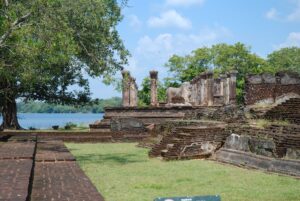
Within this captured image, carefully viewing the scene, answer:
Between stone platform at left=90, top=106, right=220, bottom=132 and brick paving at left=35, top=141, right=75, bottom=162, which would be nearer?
brick paving at left=35, top=141, right=75, bottom=162

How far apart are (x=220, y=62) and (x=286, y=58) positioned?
11.9m

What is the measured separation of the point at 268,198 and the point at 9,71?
9.49 metres

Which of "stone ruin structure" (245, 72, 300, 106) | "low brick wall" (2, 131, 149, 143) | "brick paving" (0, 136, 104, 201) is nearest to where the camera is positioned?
"brick paving" (0, 136, 104, 201)

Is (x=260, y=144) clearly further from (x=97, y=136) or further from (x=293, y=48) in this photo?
(x=293, y=48)

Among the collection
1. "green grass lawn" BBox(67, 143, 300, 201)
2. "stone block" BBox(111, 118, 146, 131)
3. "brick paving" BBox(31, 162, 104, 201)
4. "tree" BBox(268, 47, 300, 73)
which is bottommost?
"green grass lawn" BBox(67, 143, 300, 201)

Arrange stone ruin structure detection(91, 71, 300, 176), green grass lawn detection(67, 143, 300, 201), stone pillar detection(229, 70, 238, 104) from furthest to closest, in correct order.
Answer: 1. stone pillar detection(229, 70, 238, 104)
2. stone ruin structure detection(91, 71, 300, 176)
3. green grass lawn detection(67, 143, 300, 201)

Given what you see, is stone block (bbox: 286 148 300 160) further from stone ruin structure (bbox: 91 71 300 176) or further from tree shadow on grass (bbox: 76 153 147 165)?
tree shadow on grass (bbox: 76 153 147 165)

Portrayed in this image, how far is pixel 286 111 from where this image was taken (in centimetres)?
1289

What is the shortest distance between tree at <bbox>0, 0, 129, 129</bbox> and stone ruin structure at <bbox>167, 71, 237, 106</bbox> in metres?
→ 5.44

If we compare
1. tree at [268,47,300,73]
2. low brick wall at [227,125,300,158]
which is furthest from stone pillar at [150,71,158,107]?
tree at [268,47,300,73]

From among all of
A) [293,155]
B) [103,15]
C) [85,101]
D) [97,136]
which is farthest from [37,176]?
[85,101]

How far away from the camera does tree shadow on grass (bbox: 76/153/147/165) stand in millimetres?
12539

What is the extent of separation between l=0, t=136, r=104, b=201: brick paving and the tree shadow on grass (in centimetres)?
181

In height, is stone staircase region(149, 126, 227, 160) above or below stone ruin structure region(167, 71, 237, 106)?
below
